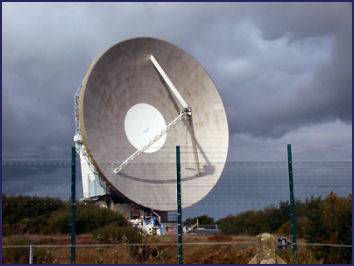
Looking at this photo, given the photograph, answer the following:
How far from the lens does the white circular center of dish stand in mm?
31780

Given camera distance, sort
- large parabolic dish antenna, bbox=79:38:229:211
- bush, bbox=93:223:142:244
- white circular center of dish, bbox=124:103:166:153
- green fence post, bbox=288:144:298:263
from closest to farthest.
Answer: green fence post, bbox=288:144:298:263 < bush, bbox=93:223:142:244 < large parabolic dish antenna, bbox=79:38:229:211 < white circular center of dish, bbox=124:103:166:153

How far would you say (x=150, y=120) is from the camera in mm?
33125

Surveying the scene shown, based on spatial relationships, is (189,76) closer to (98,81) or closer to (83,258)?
(98,81)

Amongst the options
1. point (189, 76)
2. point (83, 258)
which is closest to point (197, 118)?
point (189, 76)

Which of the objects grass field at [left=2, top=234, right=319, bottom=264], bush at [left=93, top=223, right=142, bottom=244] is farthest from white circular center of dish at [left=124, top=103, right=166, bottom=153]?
grass field at [left=2, top=234, right=319, bottom=264]

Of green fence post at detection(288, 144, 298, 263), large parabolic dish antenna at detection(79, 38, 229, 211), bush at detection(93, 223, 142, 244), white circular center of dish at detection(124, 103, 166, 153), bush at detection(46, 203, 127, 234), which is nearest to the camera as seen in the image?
green fence post at detection(288, 144, 298, 263)

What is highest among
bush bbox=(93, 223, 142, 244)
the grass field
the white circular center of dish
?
the white circular center of dish

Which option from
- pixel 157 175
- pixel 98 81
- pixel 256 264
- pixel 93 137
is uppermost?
pixel 98 81

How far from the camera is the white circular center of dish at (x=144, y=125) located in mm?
31780

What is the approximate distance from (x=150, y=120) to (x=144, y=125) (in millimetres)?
586

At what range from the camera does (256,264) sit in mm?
11453

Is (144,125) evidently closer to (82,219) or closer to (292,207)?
(82,219)

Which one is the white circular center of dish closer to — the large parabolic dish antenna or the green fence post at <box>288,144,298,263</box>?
the large parabolic dish antenna

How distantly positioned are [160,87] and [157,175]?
658cm
